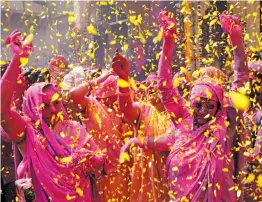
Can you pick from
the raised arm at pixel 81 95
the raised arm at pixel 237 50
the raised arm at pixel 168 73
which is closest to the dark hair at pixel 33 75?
the raised arm at pixel 81 95

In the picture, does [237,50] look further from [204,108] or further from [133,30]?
[133,30]

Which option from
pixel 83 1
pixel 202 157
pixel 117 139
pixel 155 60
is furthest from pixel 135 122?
pixel 83 1

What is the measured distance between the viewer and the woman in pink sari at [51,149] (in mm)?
3449

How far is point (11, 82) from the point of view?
10.5ft

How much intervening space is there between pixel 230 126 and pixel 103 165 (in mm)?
1023

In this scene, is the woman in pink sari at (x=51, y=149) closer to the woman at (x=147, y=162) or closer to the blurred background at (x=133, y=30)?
the woman at (x=147, y=162)

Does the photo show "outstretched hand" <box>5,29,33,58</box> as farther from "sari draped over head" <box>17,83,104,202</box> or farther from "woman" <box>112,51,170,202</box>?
"woman" <box>112,51,170,202</box>

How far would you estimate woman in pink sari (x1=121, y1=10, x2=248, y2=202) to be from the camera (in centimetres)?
350

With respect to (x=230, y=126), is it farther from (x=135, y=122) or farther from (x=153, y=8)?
(x=153, y=8)

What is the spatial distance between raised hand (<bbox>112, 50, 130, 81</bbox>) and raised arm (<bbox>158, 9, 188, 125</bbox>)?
0.93 feet

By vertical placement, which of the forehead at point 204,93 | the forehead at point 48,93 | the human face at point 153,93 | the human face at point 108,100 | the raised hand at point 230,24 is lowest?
the human face at point 108,100

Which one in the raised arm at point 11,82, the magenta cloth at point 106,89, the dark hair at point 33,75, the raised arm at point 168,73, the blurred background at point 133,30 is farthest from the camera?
the blurred background at point 133,30

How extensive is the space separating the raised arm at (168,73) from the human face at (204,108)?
0.64 ft

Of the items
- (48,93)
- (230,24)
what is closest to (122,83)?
(48,93)
